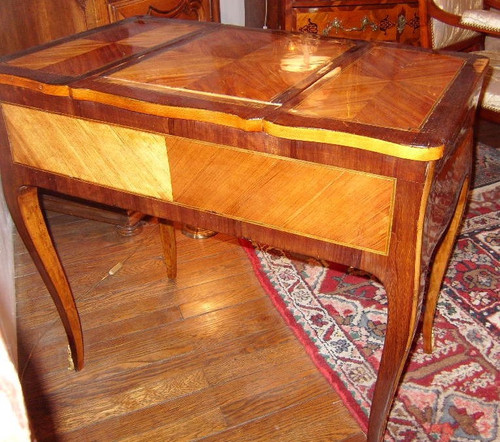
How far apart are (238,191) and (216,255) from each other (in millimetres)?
1163

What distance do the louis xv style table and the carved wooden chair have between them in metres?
0.91

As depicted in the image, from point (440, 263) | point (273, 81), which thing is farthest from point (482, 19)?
point (273, 81)

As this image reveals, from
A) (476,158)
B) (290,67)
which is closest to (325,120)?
(290,67)

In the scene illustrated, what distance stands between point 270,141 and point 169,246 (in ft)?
3.53

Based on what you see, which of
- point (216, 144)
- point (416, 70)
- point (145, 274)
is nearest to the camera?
point (216, 144)

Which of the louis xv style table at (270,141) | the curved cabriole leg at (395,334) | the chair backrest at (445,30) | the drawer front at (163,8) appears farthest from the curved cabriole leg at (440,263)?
the drawer front at (163,8)

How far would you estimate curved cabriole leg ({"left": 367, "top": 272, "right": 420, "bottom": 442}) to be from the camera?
3.26 feet

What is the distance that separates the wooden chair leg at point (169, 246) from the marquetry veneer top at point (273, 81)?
2.14 ft

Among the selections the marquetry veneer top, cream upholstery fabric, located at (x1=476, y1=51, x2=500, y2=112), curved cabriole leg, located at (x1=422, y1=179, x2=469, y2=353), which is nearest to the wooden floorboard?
curved cabriole leg, located at (x1=422, y1=179, x2=469, y2=353)

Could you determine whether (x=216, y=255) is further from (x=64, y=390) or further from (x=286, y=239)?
(x=286, y=239)

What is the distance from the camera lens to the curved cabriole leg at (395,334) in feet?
3.26

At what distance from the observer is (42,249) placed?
1452 millimetres

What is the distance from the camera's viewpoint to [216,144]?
1.04 metres

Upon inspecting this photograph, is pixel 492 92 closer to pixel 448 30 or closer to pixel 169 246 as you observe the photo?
pixel 448 30
